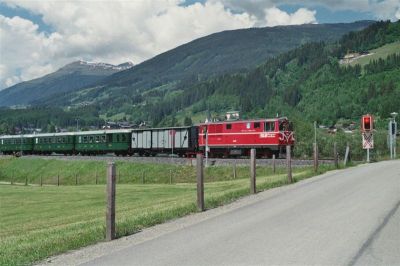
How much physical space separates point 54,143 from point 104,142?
15028 millimetres

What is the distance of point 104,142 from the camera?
69.7m

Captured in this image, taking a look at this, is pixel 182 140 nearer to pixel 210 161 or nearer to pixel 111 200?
pixel 210 161

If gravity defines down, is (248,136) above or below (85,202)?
above

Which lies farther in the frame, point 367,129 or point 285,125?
point 285,125

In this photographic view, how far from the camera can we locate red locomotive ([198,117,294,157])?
151 feet

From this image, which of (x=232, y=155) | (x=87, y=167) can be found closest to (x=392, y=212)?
(x=232, y=155)

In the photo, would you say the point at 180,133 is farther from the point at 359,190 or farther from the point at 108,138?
the point at 359,190

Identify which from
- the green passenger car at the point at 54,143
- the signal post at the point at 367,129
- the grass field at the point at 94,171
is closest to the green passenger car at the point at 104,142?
the green passenger car at the point at 54,143

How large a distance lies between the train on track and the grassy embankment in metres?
3.82

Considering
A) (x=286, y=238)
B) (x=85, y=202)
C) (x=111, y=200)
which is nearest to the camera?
(x=286, y=238)

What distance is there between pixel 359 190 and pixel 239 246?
967 centimetres

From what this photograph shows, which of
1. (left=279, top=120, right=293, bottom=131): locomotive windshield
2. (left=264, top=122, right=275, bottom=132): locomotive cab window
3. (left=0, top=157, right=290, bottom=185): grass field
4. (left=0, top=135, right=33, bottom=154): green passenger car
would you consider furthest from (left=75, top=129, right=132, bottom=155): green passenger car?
(left=279, top=120, right=293, bottom=131): locomotive windshield

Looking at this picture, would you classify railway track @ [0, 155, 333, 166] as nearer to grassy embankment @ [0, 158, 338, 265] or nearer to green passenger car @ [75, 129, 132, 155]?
grassy embankment @ [0, 158, 338, 265]

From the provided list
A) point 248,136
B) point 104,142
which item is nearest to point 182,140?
point 248,136
